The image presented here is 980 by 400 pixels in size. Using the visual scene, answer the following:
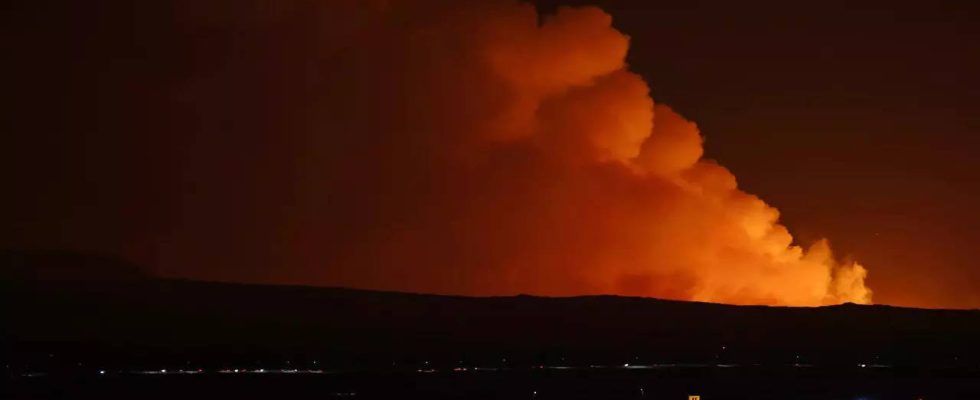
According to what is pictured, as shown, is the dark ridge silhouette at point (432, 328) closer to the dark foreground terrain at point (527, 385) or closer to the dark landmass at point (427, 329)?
the dark landmass at point (427, 329)

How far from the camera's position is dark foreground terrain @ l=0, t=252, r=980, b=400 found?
2330 centimetres

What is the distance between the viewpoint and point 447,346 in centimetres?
2995

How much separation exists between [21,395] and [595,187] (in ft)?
85.6

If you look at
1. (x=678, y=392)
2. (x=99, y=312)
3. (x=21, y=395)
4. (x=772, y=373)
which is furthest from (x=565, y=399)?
(x=99, y=312)

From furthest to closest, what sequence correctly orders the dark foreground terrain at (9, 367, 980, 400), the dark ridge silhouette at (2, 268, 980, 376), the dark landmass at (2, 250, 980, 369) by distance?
the dark ridge silhouette at (2, 268, 980, 376), the dark landmass at (2, 250, 980, 369), the dark foreground terrain at (9, 367, 980, 400)

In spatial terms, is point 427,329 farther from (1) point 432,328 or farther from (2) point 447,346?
(2) point 447,346

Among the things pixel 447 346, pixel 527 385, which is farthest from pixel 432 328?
pixel 527 385

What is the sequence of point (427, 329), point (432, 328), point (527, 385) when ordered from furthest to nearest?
point (432, 328), point (427, 329), point (527, 385)

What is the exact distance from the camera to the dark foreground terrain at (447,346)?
23.3 m

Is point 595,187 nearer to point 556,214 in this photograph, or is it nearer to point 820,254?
point 556,214

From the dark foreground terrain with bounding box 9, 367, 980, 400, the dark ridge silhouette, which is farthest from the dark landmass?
the dark foreground terrain with bounding box 9, 367, 980, 400

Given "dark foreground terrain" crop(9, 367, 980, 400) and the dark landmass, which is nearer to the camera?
"dark foreground terrain" crop(9, 367, 980, 400)

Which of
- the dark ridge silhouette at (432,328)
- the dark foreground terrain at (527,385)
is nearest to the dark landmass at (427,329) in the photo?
the dark ridge silhouette at (432,328)

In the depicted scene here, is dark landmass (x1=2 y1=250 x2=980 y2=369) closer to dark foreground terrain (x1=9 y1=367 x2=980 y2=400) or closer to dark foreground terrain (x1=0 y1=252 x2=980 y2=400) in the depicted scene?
dark foreground terrain (x1=0 y1=252 x2=980 y2=400)
